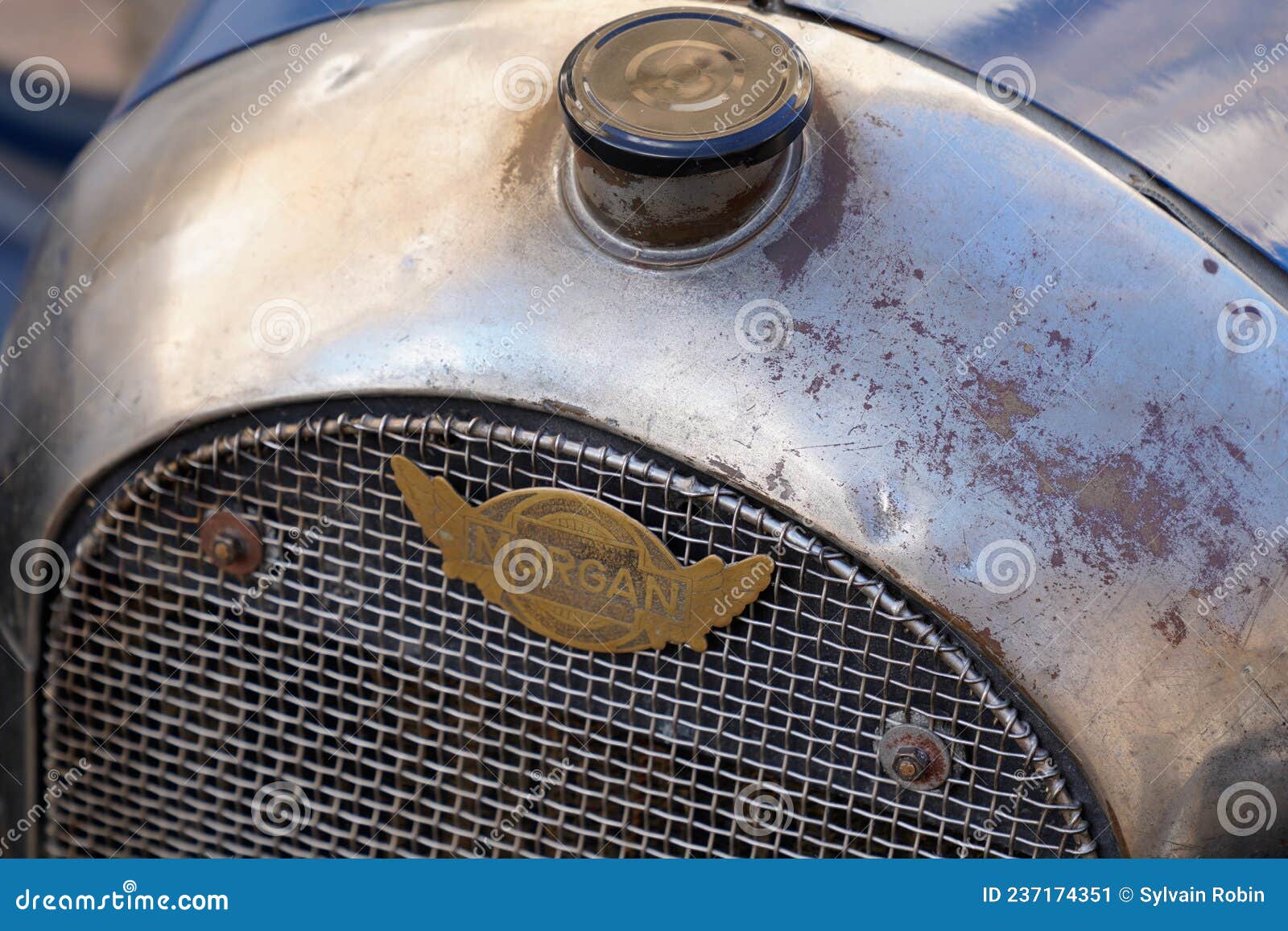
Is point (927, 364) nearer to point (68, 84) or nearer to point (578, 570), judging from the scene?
point (578, 570)

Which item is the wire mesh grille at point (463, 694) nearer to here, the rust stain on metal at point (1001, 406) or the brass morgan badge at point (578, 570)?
the brass morgan badge at point (578, 570)

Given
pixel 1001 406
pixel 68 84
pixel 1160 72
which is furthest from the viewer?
pixel 68 84

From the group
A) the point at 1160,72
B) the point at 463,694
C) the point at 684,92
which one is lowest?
the point at 463,694

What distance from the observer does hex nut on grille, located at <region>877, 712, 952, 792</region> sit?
1072 millimetres

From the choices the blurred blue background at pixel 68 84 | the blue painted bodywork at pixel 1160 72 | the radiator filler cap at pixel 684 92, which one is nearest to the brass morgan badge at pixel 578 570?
the radiator filler cap at pixel 684 92

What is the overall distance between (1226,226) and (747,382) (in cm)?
43

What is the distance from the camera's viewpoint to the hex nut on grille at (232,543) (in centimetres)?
120

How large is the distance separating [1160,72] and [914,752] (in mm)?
642

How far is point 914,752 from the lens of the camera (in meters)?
1.08

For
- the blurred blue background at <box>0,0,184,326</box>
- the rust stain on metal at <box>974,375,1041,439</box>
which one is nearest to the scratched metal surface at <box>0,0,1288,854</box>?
the rust stain on metal at <box>974,375,1041,439</box>

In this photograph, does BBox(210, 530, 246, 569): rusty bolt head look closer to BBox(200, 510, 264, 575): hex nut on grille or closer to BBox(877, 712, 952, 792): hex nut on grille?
BBox(200, 510, 264, 575): hex nut on grille

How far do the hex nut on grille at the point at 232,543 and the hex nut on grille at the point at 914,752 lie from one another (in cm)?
59

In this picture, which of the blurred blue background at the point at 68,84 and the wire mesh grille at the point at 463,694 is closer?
the wire mesh grille at the point at 463,694

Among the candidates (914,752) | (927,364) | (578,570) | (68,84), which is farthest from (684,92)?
(68,84)
